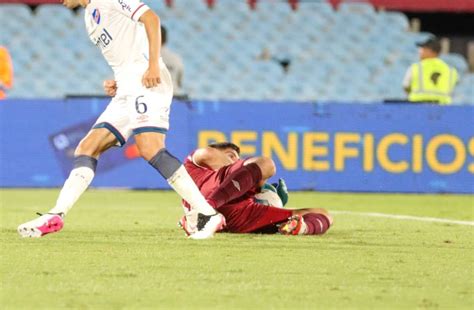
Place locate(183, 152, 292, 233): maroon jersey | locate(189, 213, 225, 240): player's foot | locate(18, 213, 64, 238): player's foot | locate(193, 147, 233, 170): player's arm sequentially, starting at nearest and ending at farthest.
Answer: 1. locate(18, 213, 64, 238): player's foot
2. locate(189, 213, 225, 240): player's foot
3. locate(183, 152, 292, 233): maroon jersey
4. locate(193, 147, 233, 170): player's arm

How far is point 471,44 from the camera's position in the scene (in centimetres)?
2352

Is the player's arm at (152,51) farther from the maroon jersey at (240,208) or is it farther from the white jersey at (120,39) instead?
the maroon jersey at (240,208)

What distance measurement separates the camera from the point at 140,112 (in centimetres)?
788

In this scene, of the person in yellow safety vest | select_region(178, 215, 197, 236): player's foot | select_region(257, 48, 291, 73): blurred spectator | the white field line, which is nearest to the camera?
select_region(178, 215, 197, 236): player's foot

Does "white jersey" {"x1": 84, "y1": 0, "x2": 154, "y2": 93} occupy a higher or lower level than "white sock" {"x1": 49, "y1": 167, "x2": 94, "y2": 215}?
higher

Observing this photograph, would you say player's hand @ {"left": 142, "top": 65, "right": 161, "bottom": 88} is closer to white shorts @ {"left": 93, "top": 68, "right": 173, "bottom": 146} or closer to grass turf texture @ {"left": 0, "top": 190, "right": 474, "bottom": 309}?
white shorts @ {"left": 93, "top": 68, "right": 173, "bottom": 146}

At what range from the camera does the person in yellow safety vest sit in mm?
14680

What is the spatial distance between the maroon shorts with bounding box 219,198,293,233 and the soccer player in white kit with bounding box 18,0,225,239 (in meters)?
0.42

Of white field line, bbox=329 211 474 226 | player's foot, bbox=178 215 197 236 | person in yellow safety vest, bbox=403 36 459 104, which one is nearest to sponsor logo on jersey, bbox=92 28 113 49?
player's foot, bbox=178 215 197 236

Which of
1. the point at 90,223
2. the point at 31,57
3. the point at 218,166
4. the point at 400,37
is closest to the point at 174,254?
the point at 218,166

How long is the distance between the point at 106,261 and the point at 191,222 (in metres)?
1.32

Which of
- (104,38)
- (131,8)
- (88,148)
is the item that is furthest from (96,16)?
(88,148)

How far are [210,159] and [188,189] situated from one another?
2.67 ft

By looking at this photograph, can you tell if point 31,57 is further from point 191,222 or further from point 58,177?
point 191,222
